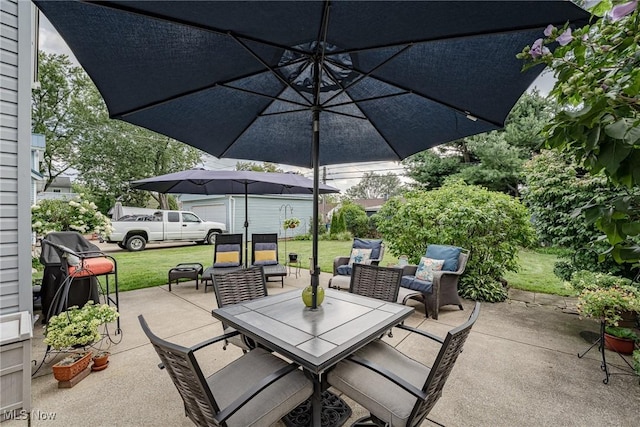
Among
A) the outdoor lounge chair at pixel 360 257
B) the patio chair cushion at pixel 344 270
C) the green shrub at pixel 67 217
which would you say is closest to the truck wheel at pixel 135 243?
the green shrub at pixel 67 217

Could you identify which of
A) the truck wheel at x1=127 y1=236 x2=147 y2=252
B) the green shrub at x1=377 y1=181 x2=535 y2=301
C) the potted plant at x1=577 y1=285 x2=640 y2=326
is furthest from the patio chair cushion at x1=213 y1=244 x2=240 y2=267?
the truck wheel at x1=127 y1=236 x2=147 y2=252

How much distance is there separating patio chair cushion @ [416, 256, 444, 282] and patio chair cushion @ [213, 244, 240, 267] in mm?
3823

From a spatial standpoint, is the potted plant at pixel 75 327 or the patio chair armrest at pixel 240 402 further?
the potted plant at pixel 75 327

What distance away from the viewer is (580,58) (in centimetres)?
115

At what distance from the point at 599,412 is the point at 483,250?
3022mm

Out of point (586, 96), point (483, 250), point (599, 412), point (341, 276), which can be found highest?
point (586, 96)

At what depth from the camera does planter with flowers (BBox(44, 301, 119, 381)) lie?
2439 millimetres

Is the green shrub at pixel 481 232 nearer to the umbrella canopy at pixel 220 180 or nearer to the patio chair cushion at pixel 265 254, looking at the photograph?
the umbrella canopy at pixel 220 180

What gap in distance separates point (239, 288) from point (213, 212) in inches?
556

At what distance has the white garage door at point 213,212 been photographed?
1505 centimetres

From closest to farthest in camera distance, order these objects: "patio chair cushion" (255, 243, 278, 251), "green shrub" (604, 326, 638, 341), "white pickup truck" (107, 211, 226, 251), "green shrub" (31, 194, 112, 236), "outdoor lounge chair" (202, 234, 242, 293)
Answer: "green shrub" (604, 326, 638, 341) < "green shrub" (31, 194, 112, 236) < "outdoor lounge chair" (202, 234, 242, 293) < "patio chair cushion" (255, 243, 278, 251) < "white pickup truck" (107, 211, 226, 251)

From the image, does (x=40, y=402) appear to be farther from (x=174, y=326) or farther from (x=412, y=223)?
(x=412, y=223)

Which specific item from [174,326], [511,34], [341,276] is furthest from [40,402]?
[511,34]

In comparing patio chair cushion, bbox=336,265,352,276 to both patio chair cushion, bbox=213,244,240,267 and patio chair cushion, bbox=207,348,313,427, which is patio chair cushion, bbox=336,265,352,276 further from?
patio chair cushion, bbox=207,348,313,427
